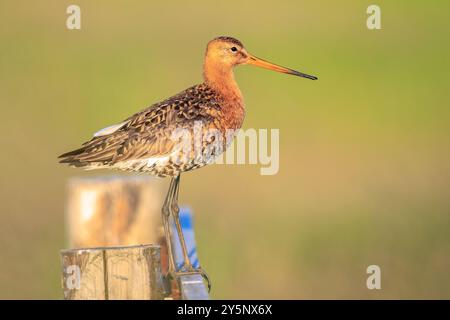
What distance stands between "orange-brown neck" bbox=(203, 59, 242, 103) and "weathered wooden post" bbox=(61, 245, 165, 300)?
2889mm

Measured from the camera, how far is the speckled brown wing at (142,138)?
759 centimetres

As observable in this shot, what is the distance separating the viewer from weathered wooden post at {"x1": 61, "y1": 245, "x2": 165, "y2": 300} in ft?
17.6

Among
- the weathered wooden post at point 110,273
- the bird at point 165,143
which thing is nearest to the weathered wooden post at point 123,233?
the weathered wooden post at point 110,273

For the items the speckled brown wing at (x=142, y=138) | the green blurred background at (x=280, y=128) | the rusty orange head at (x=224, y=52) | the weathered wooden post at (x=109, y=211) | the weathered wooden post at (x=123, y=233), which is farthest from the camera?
the green blurred background at (x=280, y=128)

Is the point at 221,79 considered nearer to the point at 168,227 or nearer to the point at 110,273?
the point at 168,227

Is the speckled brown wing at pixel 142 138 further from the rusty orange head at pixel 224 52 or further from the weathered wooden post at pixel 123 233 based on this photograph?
the rusty orange head at pixel 224 52

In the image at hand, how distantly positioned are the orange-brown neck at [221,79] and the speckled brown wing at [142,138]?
1.50ft

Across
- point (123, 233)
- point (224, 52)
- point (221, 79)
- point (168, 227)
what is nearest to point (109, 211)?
point (123, 233)

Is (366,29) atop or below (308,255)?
atop

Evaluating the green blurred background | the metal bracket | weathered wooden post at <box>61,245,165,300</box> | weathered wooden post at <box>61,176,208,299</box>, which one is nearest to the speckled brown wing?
weathered wooden post at <box>61,176,208,299</box>

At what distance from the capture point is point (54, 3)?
19.0 meters
